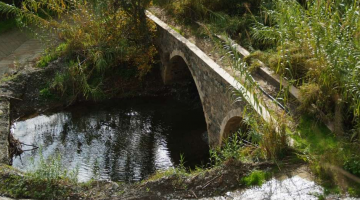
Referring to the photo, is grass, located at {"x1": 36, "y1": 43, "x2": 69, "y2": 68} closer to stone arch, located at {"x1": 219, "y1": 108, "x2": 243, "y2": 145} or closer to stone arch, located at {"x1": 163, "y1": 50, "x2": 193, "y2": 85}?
stone arch, located at {"x1": 163, "y1": 50, "x2": 193, "y2": 85}

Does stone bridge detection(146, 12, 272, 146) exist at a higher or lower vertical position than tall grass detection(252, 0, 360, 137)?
lower

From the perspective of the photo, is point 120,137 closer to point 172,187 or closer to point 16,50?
point 172,187

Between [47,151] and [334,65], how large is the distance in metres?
6.68

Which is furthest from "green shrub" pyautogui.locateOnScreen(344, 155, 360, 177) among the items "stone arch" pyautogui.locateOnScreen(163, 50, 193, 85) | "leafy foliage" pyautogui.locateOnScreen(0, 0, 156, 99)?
"leafy foliage" pyautogui.locateOnScreen(0, 0, 156, 99)

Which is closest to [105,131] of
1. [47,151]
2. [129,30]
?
[47,151]

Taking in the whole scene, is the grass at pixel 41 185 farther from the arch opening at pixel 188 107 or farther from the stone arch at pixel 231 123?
the arch opening at pixel 188 107

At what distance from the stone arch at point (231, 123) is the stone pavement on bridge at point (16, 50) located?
22.9 feet

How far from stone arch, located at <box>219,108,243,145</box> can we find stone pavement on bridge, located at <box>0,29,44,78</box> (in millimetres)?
6987

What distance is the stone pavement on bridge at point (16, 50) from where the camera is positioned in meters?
14.4

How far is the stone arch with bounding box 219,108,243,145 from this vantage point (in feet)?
28.9

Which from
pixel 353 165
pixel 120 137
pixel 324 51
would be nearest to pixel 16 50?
pixel 120 137

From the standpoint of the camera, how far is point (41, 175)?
7980 mm

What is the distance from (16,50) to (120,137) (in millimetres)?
5469

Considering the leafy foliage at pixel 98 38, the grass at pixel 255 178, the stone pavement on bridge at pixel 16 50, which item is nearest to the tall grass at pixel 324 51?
the grass at pixel 255 178
